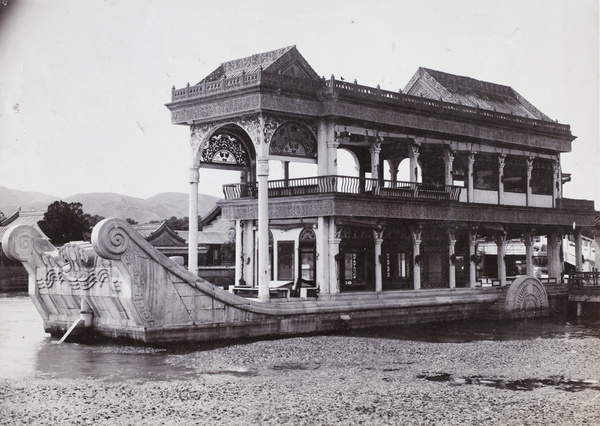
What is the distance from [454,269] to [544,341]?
25.5 ft

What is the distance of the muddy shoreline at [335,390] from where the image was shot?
40.8ft

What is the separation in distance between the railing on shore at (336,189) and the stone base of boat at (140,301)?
140 inches

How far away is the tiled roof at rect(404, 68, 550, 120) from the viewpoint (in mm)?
32312

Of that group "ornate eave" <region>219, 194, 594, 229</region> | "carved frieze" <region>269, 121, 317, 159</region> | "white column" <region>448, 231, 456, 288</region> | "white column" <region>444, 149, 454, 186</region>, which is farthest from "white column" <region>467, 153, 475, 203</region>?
"carved frieze" <region>269, 121, 317, 159</region>

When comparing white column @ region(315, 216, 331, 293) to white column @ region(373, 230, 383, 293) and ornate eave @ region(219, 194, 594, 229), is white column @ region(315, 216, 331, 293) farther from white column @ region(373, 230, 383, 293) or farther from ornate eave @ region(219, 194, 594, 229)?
white column @ region(373, 230, 383, 293)

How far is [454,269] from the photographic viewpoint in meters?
30.6

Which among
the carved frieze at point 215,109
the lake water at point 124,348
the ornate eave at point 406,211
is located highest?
the carved frieze at point 215,109

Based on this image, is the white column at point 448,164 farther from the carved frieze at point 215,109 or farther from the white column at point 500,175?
the carved frieze at point 215,109

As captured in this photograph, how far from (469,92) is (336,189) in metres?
11.0

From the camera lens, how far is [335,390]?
14461mm

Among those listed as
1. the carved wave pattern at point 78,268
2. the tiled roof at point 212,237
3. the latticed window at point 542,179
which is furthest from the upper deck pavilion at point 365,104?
the tiled roof at point 212,237

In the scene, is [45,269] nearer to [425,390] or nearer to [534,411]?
[425,390]

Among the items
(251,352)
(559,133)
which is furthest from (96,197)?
(251,352)

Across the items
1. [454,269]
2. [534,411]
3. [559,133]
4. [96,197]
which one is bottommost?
[534,411]
